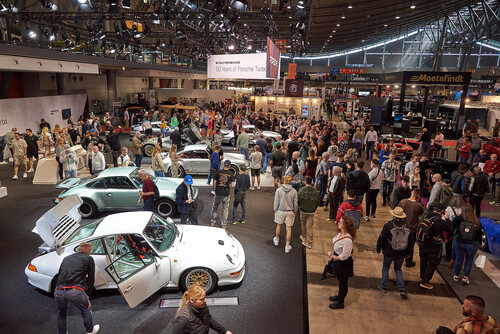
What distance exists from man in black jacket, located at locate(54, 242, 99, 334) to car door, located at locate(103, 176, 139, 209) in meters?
3.92

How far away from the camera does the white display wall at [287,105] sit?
1058 inches

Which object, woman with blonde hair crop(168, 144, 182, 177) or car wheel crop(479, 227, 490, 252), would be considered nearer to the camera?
car wheel crop(479, 227, 490, 252)

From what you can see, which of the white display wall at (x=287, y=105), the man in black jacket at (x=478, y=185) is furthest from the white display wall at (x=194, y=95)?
the man in black jacket at (x=478, y=185)

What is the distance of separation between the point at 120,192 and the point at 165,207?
3.96ft

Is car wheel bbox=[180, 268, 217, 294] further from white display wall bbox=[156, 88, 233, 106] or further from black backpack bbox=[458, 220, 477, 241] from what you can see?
white display wall bbox=[156, 88, 233, 106]

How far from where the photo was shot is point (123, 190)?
8281mm

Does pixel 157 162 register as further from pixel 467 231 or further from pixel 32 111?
pixel 32 111

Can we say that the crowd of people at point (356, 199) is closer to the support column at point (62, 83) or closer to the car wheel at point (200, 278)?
the car wheel at point (200, 278)

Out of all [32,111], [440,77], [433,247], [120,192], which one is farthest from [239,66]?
[440,77]

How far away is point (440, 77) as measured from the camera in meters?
19.0

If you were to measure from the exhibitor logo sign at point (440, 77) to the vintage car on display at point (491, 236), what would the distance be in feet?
47.7

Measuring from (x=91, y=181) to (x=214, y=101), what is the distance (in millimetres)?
26317

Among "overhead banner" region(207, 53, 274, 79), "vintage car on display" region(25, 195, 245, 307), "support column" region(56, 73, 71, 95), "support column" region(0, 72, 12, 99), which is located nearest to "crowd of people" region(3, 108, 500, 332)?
"vintage car on display" region(25, 195, 245, 307)

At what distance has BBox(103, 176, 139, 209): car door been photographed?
827cm
